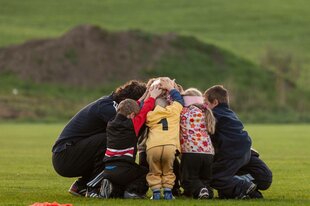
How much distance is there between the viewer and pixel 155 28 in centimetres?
10456

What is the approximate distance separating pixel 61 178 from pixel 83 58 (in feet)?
187

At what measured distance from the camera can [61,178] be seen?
18.6m

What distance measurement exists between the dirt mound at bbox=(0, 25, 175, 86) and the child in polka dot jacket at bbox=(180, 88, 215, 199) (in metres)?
59.5

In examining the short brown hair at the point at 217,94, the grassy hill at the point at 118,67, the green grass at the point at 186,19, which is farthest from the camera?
the green grass at the point at 186,19

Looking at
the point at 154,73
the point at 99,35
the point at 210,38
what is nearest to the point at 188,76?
the point at 154,73

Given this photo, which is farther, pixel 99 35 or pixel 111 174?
pixel 99 35

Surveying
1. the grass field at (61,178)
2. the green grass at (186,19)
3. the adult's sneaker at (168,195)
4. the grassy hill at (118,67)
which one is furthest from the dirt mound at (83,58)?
the adult's sneaker at (168,195)

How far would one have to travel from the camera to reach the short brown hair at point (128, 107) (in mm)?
14234

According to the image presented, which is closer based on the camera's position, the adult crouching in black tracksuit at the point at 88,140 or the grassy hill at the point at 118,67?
the adult crouching in black tracksuit at the point at 88,140

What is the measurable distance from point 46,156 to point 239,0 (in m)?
96.5

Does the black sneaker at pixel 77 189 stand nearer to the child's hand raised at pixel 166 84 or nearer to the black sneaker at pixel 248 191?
the child's hand raised at pixel 166 84

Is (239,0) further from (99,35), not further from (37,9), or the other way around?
(99,35)

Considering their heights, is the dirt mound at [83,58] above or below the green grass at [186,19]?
below

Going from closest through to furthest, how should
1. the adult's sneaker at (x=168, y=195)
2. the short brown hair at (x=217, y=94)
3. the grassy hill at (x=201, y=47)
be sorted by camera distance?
the adult's sneaker at (x=168, y=195)
the short brown hair at (x=217, y=94)
the grassy hill at (x=201, y=47)
